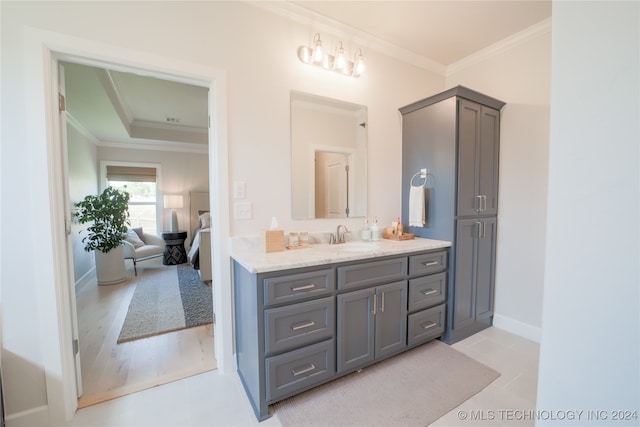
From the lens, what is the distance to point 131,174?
17.7 feet

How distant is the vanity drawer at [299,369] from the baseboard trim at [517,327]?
6.10ft

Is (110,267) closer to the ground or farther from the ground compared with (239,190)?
closer to the ground

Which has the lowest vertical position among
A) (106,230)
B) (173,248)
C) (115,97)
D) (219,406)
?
(219,406)

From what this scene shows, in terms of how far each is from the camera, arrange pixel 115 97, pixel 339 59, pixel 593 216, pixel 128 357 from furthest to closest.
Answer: pixel 115 97 < pixel 339 59 < pixel 128 357 < pixel 593 216

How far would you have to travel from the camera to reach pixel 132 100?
387cm

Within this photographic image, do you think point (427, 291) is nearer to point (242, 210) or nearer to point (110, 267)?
point (242, 210)

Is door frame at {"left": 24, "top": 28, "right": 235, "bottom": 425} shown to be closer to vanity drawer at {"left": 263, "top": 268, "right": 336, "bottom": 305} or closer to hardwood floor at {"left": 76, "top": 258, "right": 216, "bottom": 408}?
hardwood floor at {"left": 76, "top": 258, "right": 216, "bottom": 408}

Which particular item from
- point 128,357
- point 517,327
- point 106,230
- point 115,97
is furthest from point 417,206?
point 106,230

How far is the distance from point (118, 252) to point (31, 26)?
3.42 metres

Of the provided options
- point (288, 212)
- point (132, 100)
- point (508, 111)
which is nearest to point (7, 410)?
point (288, 212)

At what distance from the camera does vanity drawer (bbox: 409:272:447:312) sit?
6.61 feet

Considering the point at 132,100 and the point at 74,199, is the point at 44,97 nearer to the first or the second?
the point at 132,100

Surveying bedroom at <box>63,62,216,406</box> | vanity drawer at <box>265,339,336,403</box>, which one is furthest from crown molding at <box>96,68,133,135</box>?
vanity drawer at <box>265,339,336,403</box>

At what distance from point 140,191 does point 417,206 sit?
5682mm
